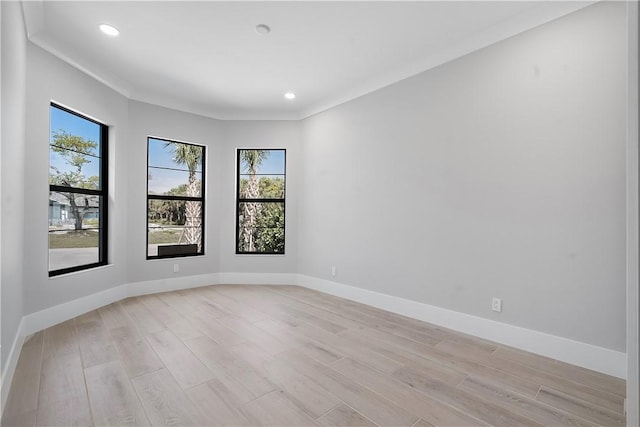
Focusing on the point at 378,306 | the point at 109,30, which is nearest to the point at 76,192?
the point at 109,30

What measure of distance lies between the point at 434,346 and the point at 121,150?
415cm

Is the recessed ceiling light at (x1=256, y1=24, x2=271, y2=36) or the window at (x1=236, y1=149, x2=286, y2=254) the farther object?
the window at (x1=236, y1=149, x2=286, y2=254)

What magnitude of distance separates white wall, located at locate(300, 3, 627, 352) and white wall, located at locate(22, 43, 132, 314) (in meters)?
2.97

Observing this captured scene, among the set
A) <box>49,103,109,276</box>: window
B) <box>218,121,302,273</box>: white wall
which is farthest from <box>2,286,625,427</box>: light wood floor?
<box>218,121,302,273</box>: white wall

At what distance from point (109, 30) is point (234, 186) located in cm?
250

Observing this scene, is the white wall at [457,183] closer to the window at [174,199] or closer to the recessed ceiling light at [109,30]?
the window at [174,199]

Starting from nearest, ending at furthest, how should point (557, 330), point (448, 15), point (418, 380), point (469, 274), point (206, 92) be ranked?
point (418, 380), point (557, 330), point (448, 15), point (469, 274), point (206, 92)

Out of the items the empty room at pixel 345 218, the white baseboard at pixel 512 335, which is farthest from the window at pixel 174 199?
the white baseboard at pixel 512 335

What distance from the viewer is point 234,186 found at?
16.1ft

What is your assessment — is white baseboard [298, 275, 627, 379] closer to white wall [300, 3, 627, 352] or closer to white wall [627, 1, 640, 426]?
white wall [300, 3, 627, 352]

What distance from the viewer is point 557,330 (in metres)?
2.39

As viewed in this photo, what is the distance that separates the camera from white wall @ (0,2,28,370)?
1913 millimetres

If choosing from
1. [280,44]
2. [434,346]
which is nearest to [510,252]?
[434,346]

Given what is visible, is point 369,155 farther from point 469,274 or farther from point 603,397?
point 603,397
